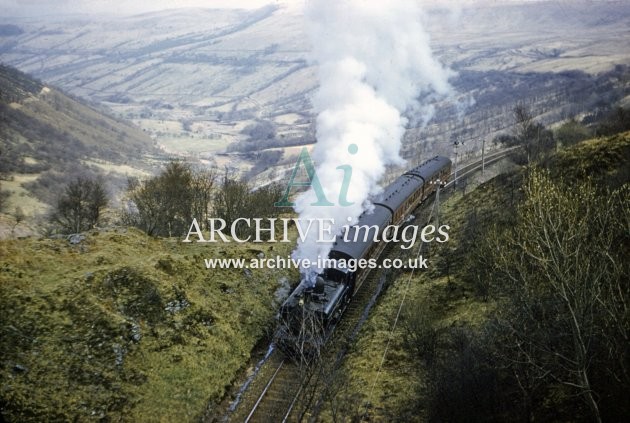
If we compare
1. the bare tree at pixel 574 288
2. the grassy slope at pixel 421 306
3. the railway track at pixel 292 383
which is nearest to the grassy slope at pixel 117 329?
the railway track at pixel 292 383

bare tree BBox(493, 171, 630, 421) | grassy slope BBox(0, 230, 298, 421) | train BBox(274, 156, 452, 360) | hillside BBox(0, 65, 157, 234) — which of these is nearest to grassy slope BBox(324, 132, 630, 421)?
train BBox(274, 156, 452, 360)

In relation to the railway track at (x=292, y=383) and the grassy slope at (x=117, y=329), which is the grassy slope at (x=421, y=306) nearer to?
the railway track at (x=292, y=383)

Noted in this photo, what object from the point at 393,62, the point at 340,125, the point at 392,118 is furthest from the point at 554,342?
the point at 393,62

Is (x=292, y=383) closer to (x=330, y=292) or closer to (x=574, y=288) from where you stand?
(x=330, y=292)

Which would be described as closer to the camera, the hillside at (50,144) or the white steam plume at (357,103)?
the white steam plume at (357,103)

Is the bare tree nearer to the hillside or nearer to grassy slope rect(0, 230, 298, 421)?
grassy slope rect(0, 230, 298, 421)

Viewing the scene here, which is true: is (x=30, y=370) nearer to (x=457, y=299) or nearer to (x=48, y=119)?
(x=457, y=299)
